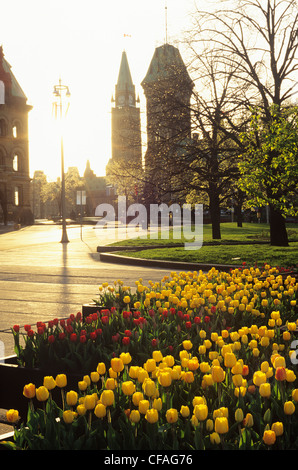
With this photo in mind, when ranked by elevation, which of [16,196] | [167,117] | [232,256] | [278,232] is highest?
[167,117]

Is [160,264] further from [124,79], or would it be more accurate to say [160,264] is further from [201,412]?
[124,79]

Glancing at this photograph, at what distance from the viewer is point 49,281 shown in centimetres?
1479

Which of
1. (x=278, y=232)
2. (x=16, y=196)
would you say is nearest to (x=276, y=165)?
(x=278, y=232)

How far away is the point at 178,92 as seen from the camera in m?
24.9

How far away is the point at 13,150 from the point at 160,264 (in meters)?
53.3

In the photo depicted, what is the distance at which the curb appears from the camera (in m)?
16.4

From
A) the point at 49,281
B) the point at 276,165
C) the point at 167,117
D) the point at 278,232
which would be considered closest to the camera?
the point at 49,281

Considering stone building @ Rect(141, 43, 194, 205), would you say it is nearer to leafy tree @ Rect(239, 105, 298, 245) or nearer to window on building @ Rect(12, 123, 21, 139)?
leafy tree @ Rect(239, 105, 298, 245)

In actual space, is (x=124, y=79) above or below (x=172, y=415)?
above

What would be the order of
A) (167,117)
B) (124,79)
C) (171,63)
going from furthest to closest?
(124,79) → (171,63) → (167,117)

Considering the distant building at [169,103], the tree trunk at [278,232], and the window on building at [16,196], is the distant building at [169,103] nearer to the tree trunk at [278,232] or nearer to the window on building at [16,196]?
the tree trunk at [278,232]

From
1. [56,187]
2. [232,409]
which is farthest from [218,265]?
[56,187]

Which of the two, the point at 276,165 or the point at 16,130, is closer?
the point at 276,165
